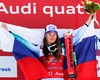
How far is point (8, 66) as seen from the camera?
4809 mm

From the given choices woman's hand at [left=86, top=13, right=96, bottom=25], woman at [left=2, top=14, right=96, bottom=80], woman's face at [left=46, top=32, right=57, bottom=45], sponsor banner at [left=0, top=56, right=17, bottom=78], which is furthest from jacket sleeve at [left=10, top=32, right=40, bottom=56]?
woman's hand at [left=86, top=13, right=96, bottom=25]

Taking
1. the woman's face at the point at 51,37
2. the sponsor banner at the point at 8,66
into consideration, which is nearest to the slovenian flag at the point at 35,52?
the woman's face at the point at 51,37

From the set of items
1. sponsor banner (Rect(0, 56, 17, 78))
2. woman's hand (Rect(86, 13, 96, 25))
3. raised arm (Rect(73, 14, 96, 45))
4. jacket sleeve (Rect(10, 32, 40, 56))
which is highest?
woman's hand (Rect(86, 13, 96, 25))

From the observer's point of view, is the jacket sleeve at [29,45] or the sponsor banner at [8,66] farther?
the sponsor banner at [8,66]

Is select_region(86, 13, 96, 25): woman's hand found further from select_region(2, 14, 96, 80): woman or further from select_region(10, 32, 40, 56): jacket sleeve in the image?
select_region(10, 32, 40, 56): jacket sleeve

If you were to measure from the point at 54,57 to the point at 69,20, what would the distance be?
0.60 metres

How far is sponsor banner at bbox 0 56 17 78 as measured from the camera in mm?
4797

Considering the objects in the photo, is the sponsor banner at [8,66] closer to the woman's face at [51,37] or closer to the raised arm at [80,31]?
the woman's face at [51,37]

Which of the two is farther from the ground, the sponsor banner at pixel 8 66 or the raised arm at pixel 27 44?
the raised arm at pixel 27 44

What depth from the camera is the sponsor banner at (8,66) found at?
4797 mm

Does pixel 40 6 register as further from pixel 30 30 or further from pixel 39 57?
pixel 39 57

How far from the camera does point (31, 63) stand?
4.44 metres

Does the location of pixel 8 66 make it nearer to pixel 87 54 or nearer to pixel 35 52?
pixel 35 52

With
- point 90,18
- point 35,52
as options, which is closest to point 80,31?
point 90,18
